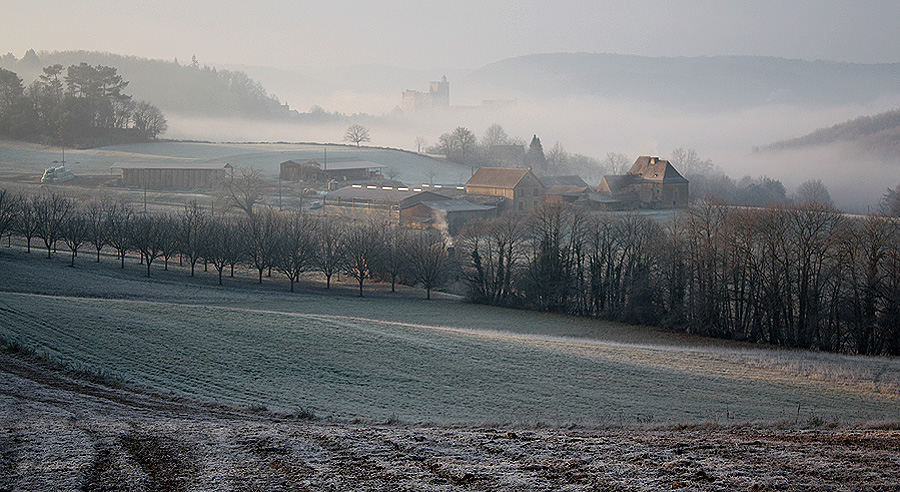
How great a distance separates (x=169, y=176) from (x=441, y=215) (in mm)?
43568

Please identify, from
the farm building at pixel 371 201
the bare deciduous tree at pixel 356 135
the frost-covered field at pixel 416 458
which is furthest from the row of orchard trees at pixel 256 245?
the bare deciduous tree at pixel 356 135

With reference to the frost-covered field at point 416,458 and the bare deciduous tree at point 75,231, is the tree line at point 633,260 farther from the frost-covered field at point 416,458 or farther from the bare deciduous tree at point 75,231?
the frost-covered field at point 416,458

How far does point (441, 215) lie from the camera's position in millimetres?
75188

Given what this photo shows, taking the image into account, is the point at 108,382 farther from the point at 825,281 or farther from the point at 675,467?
the point at 825,281

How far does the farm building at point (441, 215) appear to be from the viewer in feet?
244

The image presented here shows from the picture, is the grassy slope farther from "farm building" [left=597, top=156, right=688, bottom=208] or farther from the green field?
the green field

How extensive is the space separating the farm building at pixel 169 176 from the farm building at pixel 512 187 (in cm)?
3428

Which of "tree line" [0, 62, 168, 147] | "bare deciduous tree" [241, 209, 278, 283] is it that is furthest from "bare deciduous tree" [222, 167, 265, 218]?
"tree line" [0, 62, 168, 147]

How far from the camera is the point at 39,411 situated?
1259 centimetres

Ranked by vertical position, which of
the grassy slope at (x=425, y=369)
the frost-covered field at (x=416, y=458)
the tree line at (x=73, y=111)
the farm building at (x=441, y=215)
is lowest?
the grassy slope at (x=425, y=369)

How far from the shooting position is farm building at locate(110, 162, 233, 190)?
92.8 meters

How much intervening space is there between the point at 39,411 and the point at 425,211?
6511 cm

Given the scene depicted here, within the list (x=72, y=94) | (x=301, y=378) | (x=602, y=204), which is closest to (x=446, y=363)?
(x=301, y=378)

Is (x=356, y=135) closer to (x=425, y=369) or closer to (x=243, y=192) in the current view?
(x=243, y=192)
